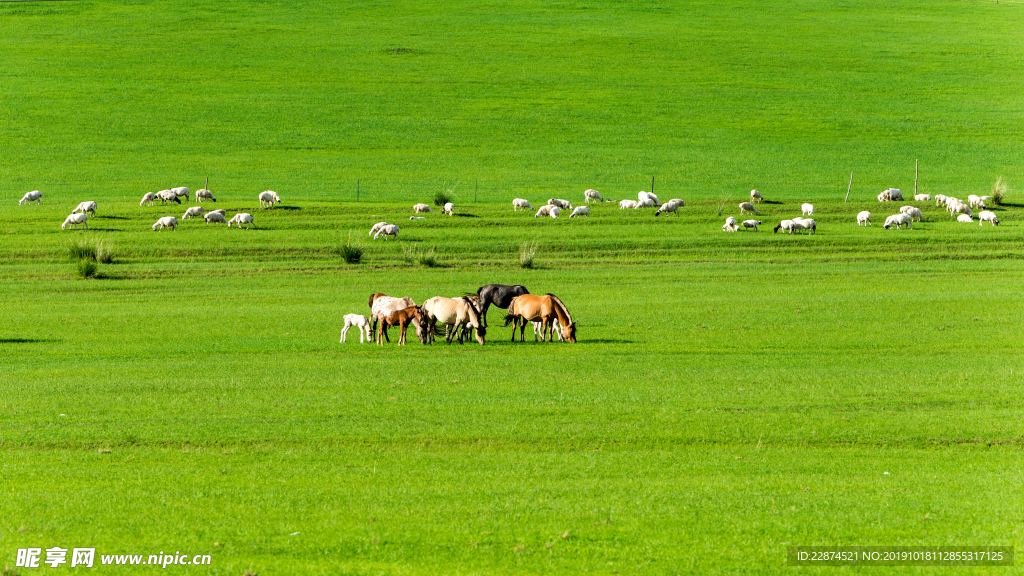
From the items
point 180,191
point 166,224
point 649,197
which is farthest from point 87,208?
point 649,197

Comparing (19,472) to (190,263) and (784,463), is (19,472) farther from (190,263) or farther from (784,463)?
(190,263)

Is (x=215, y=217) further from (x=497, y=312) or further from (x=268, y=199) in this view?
(x=497, y=312)

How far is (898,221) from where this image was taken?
42.8 m

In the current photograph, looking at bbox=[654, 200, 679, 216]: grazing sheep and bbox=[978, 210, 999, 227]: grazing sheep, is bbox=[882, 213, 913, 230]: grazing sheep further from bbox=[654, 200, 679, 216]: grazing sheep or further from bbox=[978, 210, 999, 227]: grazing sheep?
bbox=[654, 200, 679, 216]: grazing sheep

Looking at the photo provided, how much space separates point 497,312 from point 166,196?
1045 inches

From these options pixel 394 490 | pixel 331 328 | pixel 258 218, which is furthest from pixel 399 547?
pixel 258 218

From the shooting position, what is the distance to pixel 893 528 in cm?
1000

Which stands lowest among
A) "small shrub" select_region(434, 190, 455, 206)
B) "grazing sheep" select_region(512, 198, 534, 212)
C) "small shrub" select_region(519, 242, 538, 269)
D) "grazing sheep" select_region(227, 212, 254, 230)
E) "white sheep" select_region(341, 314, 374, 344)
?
"white sheep" select_region(341, 314, 374, 344)

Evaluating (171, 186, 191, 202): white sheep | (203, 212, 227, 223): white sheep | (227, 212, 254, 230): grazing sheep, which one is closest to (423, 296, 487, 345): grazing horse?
(227, 212, 254, 230): grazing sheep

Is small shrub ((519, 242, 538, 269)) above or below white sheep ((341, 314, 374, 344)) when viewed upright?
above

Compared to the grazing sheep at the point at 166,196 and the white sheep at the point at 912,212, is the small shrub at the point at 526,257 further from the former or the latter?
the grazing sheep at the point at 166,196

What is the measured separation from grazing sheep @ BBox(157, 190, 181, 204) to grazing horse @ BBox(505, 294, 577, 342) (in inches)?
1227

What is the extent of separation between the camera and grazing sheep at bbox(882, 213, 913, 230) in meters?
42.6

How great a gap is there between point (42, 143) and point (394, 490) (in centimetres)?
6230
